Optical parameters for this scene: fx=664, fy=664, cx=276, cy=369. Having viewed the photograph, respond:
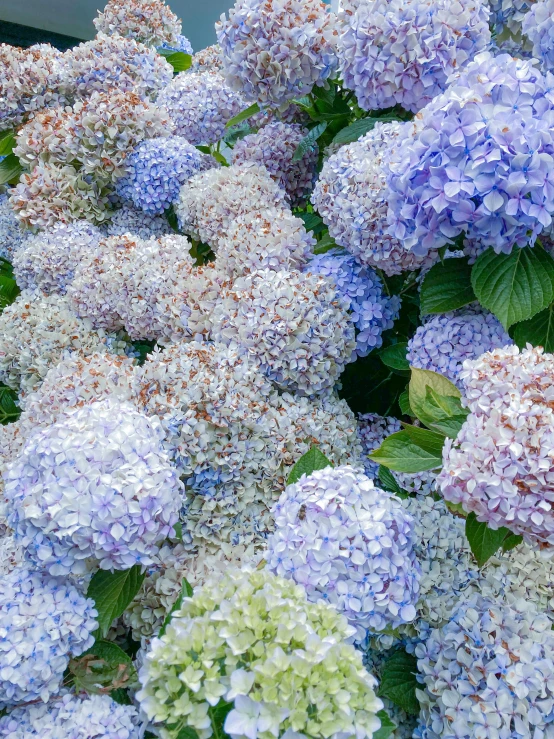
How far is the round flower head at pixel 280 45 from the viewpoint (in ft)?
3.84

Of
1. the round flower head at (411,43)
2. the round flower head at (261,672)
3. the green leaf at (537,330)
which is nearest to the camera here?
the round flower head at (261,672)

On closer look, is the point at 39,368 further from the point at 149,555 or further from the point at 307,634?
the point at 307,634

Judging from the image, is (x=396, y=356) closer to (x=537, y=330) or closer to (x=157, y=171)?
(x=537, y=330)

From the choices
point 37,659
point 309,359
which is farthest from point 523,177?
point 37,659

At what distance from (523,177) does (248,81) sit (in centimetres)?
65

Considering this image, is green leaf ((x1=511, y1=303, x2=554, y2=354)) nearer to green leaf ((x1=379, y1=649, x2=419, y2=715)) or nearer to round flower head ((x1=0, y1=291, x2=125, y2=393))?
green leaf ((x1=379, y1=649, x2=419, y2=715))

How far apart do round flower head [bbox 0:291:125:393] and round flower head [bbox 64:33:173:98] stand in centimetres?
65

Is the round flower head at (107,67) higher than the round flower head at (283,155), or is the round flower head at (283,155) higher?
the round flower head at (107,67)

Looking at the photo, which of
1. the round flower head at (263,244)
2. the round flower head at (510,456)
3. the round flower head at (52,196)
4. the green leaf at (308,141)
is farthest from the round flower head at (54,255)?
the round flower head at (510,456)

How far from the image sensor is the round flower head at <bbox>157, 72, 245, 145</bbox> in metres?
1.62

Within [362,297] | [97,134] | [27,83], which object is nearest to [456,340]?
[362,297]

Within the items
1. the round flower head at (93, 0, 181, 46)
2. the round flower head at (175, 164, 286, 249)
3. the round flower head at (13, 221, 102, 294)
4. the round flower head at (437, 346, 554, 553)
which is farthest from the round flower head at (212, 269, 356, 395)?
the round flower head at (93, 0, 181, 46)

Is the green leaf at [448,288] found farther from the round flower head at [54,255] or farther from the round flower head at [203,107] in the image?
the round flower head at [203,107]

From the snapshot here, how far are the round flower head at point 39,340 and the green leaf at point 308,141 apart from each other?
50 centimetres
